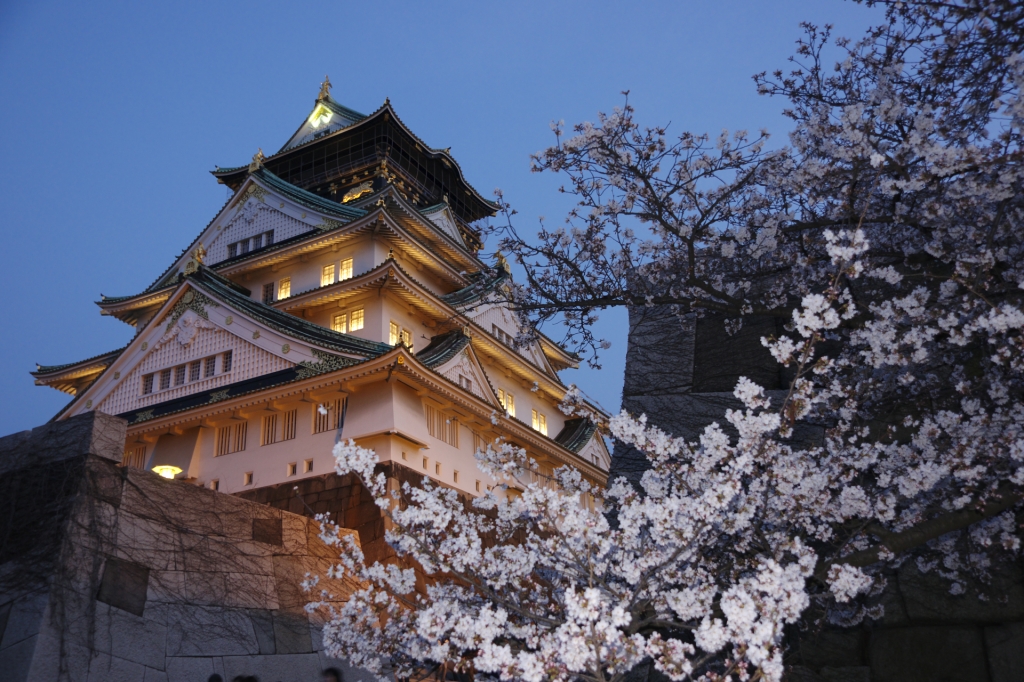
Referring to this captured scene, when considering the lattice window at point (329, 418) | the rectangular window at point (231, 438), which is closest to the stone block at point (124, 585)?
the lattice window at point (329, 418)

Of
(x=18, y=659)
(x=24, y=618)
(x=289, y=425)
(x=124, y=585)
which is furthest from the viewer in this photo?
(x=289, y=425)

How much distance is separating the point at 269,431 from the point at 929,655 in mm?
13819

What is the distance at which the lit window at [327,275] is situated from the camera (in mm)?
22656

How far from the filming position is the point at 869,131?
22.3 ft

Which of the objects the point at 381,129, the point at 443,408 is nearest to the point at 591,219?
the point at 443,408

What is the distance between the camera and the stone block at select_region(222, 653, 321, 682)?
931 centimetres

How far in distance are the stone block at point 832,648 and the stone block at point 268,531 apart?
21.6 feet

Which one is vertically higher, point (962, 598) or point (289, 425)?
point (289, 425)

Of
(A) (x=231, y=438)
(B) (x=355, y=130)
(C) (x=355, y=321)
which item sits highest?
(B) (x=355, y=130)

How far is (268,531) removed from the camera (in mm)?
10922

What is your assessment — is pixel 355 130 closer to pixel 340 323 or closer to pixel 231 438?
pixel 340 323

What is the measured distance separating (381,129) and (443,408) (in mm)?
12686

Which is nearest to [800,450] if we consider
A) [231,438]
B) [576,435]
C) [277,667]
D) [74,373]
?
[277,667]

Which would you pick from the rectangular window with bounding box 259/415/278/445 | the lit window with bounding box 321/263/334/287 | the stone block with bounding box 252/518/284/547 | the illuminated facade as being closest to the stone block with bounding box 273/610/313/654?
the stone block with bounding box 252/518/284/547
